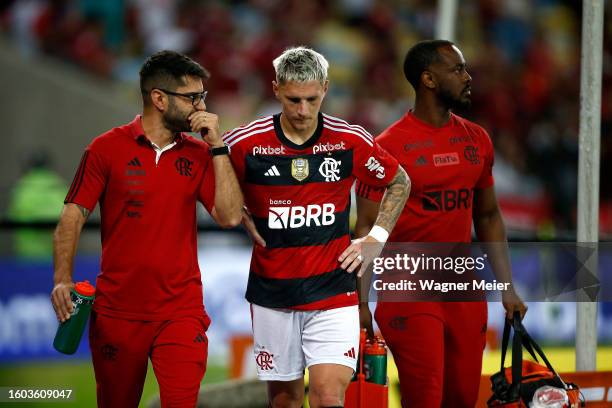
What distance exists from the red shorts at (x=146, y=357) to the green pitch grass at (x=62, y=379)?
12.3 ft

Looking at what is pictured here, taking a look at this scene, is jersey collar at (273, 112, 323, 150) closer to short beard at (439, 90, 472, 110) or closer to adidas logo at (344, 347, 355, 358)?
short beard at (439, 90, 472, 110)

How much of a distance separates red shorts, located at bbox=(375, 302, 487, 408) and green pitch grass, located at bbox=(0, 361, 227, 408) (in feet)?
11.9

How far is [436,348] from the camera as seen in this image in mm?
6629

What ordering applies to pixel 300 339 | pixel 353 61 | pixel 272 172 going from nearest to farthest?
1. pixel 272 172
2. pixel 300 339
3. pixel 353 61

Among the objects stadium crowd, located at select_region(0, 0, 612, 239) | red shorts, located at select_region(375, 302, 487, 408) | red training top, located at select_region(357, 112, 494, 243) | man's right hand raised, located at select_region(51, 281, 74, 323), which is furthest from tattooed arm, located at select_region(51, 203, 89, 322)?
stadium crowd, located at select_region(0, 0, 612, 239)

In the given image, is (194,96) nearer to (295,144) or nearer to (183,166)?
(183,166)

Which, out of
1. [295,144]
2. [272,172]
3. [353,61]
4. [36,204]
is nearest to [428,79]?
[295,144]

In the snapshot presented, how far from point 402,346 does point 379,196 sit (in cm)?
87

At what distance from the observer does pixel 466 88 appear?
6.75 metres

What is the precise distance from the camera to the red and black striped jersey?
6.14 metres

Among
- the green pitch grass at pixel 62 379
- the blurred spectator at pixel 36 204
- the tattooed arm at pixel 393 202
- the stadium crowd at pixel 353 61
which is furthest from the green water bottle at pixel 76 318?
the stadium crowd at pixel 353 61

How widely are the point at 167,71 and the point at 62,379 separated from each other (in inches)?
191

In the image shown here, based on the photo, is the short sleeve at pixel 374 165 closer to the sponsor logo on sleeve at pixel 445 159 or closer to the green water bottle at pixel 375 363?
the sponsor logo on sleeve at pixel 445 159

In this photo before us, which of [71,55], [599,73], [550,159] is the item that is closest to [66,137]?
[71,55]
